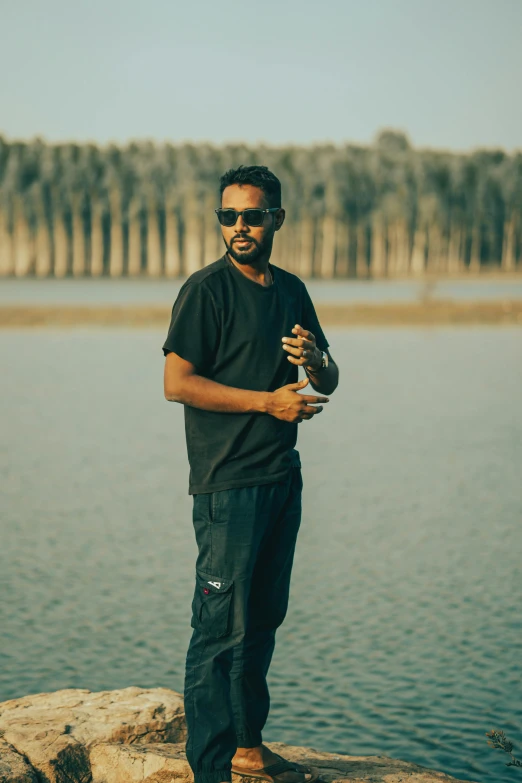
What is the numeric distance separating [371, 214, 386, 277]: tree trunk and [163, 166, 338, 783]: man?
10309cm

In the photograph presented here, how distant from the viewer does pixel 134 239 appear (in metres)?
110

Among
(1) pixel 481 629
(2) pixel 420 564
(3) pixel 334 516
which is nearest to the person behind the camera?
(1) pixel 481 629

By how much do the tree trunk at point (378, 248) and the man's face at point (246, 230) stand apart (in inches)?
4056

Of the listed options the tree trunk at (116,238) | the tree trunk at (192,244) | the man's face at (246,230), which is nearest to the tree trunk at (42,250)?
the tree trunk at (116,238)

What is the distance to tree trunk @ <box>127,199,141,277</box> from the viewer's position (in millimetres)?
107625

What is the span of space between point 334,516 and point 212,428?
5.87 m

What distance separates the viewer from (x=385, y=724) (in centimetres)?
545

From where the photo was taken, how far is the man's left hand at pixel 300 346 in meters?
3.75

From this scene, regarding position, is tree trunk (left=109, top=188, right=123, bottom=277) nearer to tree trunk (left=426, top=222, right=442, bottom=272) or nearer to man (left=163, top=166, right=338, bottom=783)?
tree trunk (left=426, top=222, right=442, bottom=272)

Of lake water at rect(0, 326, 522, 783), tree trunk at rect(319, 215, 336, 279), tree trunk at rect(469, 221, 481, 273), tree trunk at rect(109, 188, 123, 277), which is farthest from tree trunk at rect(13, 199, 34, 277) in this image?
lake water at rect(0, 326, 522, 783)

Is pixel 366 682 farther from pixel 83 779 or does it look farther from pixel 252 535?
pixel 252 535

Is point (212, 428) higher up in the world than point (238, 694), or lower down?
higher up

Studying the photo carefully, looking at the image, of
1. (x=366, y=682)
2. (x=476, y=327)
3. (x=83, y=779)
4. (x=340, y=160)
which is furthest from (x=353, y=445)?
(x=340, y=160)

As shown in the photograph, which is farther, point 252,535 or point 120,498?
point 120,498
